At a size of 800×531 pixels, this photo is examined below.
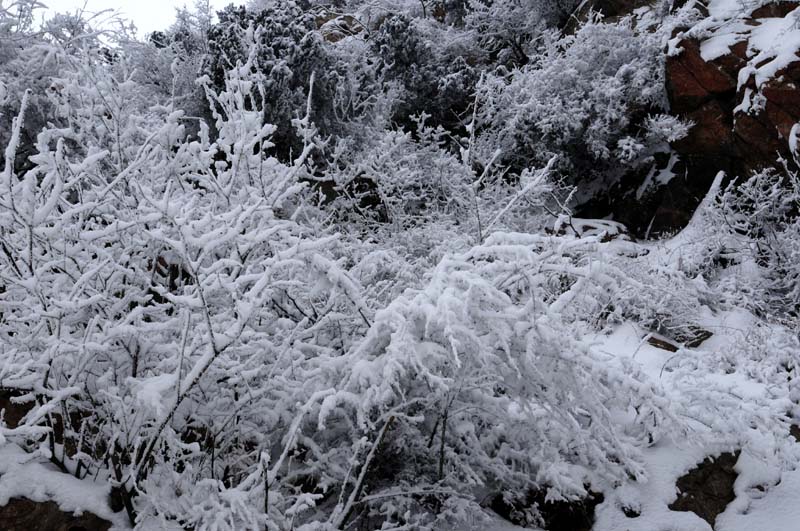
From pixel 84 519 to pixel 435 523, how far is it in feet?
5.34

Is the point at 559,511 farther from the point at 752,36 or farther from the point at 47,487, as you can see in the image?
the point at 752,36

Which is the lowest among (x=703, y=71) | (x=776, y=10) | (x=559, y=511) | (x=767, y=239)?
(x=767, y=239)

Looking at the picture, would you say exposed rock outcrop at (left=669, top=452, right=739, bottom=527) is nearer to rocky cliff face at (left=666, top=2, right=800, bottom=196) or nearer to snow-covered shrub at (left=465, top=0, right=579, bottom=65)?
rocky cliff face at (left=666, top=2, right=800, bottom=196)

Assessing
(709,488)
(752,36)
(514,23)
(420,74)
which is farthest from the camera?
(514,23)

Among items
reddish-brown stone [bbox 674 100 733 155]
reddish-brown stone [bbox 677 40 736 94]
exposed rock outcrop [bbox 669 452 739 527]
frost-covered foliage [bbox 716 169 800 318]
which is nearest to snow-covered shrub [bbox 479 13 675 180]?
reddish-brown stone [bbox 677 40 736 94]

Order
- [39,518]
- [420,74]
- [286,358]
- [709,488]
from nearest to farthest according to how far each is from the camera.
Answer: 1. [39,518]
2. [286,358]
3. [709,488]
4. [420,74]

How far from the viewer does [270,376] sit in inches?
108

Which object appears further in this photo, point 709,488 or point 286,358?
point 709,488

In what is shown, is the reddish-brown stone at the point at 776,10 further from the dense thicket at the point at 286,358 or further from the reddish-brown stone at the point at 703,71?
the dense thicket at the point at 286,358

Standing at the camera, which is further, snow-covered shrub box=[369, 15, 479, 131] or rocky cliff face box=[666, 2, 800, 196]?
snow-covered shrub box=[369, 15, 479, 131]

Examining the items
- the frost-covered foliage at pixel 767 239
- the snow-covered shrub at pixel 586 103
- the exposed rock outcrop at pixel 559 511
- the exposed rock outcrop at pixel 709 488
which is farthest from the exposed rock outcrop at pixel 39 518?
the snow-covered shrub at pixel 586 103

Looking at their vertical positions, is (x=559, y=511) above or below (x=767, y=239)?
above

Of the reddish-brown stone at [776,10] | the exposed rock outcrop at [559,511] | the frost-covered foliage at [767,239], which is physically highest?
the reddish-brown stone at [776,10]

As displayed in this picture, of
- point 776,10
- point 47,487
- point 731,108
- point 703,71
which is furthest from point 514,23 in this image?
point 47,487
